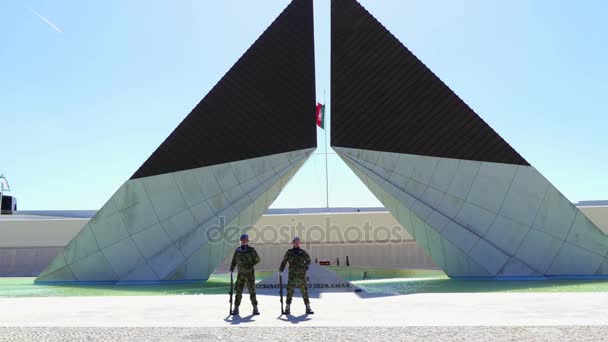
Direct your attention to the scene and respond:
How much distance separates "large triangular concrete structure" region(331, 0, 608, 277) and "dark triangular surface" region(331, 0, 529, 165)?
3 cm

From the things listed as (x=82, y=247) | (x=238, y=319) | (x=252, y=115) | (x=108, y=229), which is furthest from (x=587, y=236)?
(x=82, y=247)

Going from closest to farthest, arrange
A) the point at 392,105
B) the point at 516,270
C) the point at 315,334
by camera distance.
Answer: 1. the point at 315,334
2. the point at 516,270
3. the point at 392,105

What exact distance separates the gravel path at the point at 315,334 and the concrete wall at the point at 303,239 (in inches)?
937

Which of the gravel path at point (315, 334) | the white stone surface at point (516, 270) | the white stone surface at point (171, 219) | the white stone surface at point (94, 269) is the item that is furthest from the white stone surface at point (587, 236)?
the white stone surface at point (94, 269)

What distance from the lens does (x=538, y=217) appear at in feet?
48.7

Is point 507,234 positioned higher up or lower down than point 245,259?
lower down

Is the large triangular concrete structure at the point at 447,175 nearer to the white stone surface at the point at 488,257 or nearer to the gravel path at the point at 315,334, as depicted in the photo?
the white stone surface at the point at 488,257

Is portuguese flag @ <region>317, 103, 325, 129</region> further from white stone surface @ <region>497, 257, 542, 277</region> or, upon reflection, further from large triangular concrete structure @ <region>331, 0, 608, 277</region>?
white stone surface @ <region>497, 257, 542, 277</region>

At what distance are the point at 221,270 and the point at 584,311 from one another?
2404 cm

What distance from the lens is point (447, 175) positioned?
15523mm

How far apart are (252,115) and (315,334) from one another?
1262 centimetres

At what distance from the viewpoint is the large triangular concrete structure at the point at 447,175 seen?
14.7 m

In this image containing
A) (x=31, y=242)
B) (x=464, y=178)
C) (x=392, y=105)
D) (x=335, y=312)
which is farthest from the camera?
(x=31, y=242)

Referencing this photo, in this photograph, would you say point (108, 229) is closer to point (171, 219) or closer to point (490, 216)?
point (171, 219)
